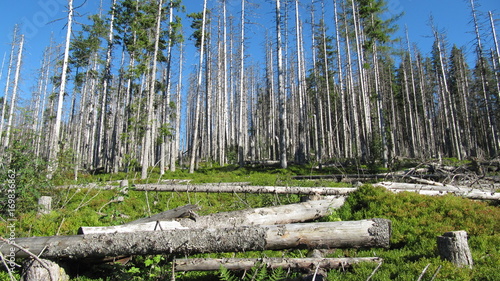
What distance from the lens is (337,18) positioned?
82.9 ft

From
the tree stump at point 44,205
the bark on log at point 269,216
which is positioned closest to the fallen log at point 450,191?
the bark on log at point 269,216

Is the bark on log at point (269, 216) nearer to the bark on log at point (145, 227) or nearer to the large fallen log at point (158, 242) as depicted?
the bark on log at point (145, 227)

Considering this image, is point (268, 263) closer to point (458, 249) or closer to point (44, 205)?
point (458, 249)

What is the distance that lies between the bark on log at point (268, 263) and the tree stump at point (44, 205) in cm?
557

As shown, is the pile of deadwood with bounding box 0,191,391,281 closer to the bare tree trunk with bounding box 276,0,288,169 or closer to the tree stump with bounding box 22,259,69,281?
the tree stump with bounding box 22,259,69,281

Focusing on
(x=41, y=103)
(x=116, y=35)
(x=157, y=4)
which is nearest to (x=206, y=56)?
(x=157, y=4)

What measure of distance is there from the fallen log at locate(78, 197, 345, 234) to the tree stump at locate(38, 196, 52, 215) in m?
4.50

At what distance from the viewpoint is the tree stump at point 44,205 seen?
757 cm

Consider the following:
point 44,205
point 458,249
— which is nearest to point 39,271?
point 44,205

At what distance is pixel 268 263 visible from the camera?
4.20 metres

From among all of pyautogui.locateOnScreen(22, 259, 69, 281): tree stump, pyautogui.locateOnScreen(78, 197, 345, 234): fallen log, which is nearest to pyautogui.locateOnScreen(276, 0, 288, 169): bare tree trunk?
pyautogui.locateOnScreen(78, 197, 345, 234): fallen log

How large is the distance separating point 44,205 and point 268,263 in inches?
278

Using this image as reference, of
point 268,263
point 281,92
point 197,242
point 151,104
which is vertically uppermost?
point 281,92

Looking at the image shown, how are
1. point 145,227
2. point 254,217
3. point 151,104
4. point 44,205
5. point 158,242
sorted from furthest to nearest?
point 151,104 < point 44,205 < point 254,217 < point 145,227 < point 158,242
